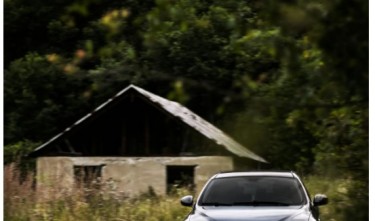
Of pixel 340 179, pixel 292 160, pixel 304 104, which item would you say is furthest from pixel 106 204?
pixel 292 160

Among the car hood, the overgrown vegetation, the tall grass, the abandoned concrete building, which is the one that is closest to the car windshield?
the car hood

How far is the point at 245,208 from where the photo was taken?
10.5 meters

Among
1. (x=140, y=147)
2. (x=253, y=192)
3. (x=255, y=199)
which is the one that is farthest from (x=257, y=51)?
(x=140, y=147)

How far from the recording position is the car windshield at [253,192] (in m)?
10.9

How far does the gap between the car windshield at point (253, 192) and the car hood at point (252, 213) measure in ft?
1.01

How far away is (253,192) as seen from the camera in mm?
11211

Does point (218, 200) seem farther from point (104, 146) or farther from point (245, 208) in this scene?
point (104, 146)

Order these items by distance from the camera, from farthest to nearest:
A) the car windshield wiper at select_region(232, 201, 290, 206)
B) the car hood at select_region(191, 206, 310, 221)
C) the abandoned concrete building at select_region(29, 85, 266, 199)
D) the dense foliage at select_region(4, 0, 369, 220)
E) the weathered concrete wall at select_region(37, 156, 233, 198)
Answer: the abandoned concrete building at select_region(29, 85, 266, 199) → the weathered concrete wall at select_region(37, 156, 233, 198) → the car windshield wiper at select_region(232, 201, 290, 206) → the car hood at select_region(191, 206, 310, 221) → the dense foliage at select_region(4, 0, 369, 220)

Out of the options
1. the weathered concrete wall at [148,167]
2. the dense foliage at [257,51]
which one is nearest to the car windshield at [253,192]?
the dense foliage at [257,51]

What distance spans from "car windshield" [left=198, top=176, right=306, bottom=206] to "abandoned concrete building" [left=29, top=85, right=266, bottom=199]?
2067cm

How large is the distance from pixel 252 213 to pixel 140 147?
23.3 meters

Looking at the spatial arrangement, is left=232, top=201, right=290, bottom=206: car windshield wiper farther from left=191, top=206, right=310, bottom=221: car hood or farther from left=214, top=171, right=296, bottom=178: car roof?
left=214, top=171, right=296, bottom=178: car roof

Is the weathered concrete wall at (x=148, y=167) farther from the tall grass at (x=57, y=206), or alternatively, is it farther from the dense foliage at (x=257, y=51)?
the dense foliage at (x=257, y=51)

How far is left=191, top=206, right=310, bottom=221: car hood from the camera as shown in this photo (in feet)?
32.5
